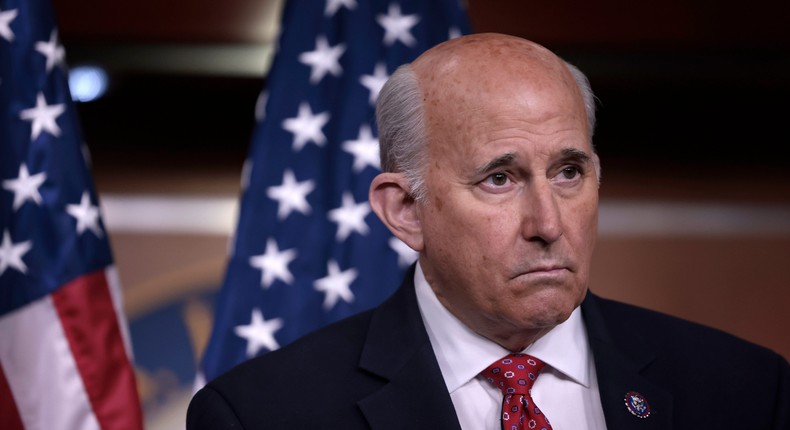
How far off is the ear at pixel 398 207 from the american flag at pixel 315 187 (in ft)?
2.85

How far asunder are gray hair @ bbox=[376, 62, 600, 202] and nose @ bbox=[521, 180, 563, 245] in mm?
211

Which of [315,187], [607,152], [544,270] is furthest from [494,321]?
[607,152]

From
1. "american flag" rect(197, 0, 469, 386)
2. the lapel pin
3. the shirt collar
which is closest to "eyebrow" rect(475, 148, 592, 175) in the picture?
the shirt collar

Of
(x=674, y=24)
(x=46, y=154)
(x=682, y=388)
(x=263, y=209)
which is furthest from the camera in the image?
(x=674, y=24)

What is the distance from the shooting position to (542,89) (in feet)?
6.06

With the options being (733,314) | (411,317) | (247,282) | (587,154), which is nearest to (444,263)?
(411,317)

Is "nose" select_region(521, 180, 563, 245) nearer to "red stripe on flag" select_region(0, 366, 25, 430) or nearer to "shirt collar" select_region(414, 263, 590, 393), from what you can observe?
"shirt collar" select_region(414, 263, 590, 393)

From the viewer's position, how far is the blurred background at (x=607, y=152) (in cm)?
369

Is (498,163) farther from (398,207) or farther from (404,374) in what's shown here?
(404,374)

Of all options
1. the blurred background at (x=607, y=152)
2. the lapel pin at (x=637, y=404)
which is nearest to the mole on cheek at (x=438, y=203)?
the lapel pin at (x=637, y=404)

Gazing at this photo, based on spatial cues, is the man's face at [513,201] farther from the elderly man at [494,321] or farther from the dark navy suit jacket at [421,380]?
the dark navy suit jacket at [421,380]

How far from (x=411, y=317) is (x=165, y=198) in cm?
218

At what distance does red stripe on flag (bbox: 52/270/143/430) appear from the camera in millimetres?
2684

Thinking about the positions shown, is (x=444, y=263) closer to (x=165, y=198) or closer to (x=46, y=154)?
(x=46, y=154)
